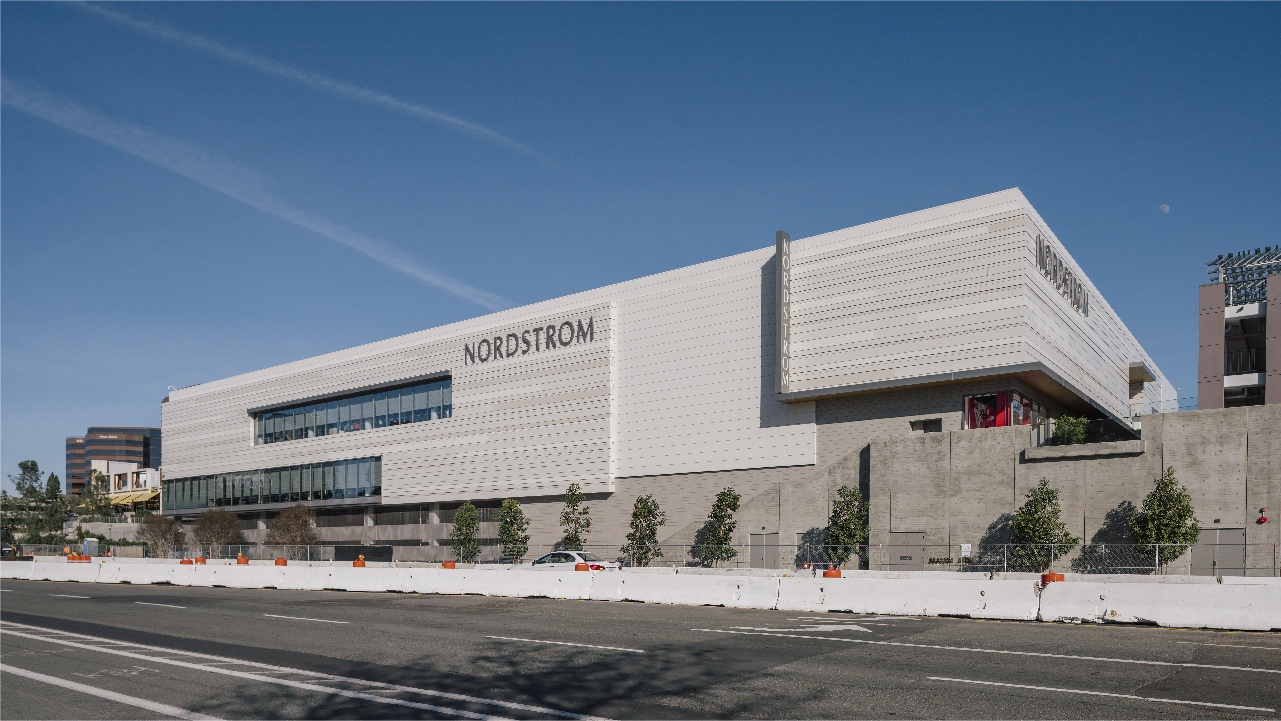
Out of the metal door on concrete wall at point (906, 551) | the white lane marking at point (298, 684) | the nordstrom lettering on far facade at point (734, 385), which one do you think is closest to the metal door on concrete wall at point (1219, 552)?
the nordstrom lettering on far facade at point (734, 385)

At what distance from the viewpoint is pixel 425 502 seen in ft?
205

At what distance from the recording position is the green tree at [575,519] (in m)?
51.3

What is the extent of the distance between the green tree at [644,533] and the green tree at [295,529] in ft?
102

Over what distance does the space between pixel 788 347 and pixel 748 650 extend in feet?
98.0

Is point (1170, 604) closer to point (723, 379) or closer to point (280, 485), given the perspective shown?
point (723, 379)

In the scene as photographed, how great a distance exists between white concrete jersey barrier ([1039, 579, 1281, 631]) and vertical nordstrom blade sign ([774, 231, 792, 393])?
24.7 metres

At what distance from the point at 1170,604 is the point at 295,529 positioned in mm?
61957

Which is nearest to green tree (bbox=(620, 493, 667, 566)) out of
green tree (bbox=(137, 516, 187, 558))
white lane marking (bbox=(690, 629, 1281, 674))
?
white lane marking (bbox=(690, 629, 1281, 674))

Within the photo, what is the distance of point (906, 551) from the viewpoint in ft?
125

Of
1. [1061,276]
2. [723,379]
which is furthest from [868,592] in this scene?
[1061,276]

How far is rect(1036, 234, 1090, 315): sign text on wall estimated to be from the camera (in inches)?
1561

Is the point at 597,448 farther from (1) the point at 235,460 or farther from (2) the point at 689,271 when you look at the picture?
(1) the point at 235,460

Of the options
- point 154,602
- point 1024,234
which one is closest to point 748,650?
point 154,602

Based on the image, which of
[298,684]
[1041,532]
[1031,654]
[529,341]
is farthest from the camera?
[529,341]
